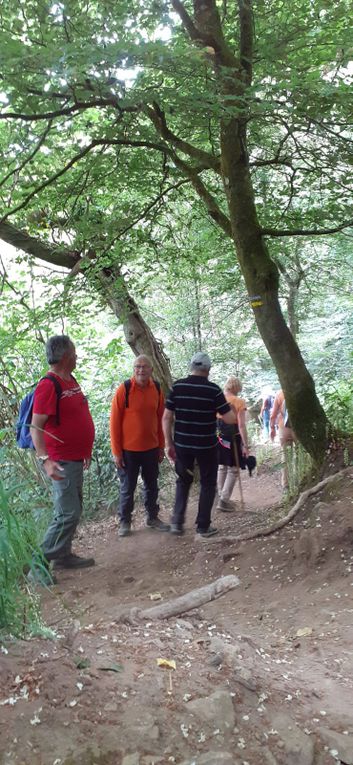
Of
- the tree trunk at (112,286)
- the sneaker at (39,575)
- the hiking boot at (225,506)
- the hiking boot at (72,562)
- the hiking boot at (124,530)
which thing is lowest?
the hiking boot at (72,562)

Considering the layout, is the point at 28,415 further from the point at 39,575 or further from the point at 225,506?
the point at 225,506

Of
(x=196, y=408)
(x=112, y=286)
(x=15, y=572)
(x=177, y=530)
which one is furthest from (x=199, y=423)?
(x=15, y=572)

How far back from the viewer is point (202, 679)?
8.27 feet

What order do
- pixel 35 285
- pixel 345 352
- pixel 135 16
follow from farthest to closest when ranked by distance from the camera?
1. pixel 345 352
2. pixel 35 285
3. pixel 135 16

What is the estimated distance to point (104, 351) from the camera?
989 centimetres

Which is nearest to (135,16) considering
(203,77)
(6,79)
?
(203,77)

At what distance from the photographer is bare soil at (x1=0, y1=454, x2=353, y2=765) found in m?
2.04

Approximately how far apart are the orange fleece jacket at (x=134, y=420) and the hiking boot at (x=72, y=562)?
4.60ft

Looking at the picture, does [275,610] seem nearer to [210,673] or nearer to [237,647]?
[237,647]

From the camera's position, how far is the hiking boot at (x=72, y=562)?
5.27 m

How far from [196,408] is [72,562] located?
6.25 ft

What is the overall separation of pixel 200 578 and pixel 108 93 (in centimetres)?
392

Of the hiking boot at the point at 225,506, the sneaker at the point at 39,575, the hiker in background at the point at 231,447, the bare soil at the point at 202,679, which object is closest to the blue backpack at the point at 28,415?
the bare soil at the point at 202,679

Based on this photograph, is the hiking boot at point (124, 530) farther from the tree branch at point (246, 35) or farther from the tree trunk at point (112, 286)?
the tree branch at point (246, 35)
